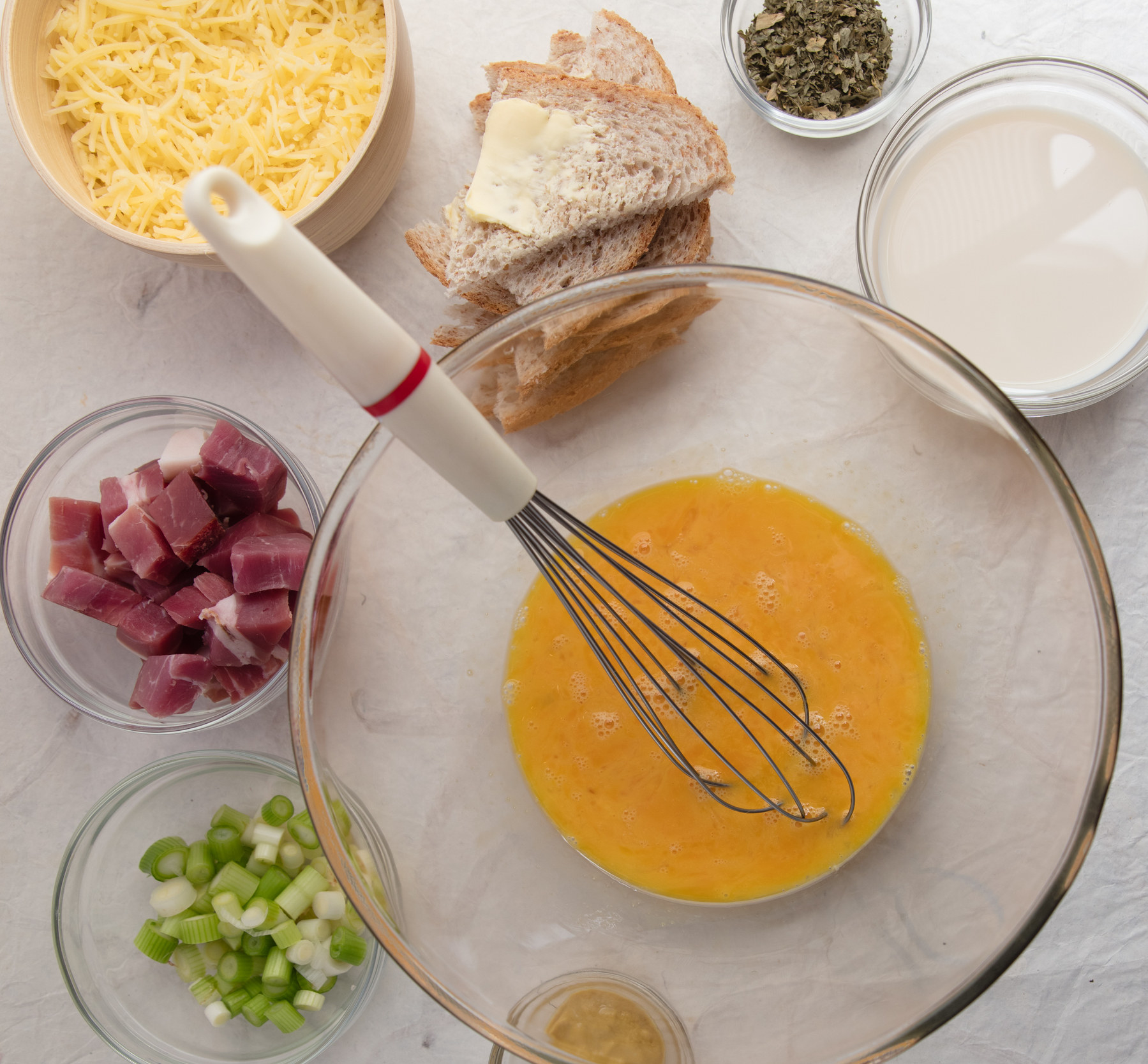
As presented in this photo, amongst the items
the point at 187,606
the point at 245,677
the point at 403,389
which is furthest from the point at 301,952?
the point at 403,389

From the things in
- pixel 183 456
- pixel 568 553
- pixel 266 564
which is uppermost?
pixel 183 456

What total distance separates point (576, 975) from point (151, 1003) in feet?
2.23

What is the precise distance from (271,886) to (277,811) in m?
0.10

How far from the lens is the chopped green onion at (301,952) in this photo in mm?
1254

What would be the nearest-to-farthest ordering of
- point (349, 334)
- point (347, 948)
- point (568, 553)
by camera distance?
1. point (349, 334)
2. point (568, 553)
3. point (347, 948)

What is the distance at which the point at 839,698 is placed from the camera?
3.74 feet

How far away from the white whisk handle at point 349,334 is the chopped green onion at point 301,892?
0.81 metres

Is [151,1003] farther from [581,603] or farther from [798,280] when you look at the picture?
[798,280]

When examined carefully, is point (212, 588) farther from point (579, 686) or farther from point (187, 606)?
point (579, 686)

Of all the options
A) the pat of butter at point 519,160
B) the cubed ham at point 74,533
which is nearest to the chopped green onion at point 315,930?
the cubed ham at point 74,533

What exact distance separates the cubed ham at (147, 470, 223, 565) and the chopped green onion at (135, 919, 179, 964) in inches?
21.0

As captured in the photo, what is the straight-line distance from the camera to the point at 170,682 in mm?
1188

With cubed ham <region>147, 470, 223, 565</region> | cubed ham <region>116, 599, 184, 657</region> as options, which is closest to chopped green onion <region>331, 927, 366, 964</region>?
cubed ham <region>116, 599, 184, 657</region>

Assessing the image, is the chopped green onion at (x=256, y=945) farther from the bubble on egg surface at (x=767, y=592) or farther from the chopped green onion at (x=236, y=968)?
the bubble on egg surface at (x=767, y=592)
